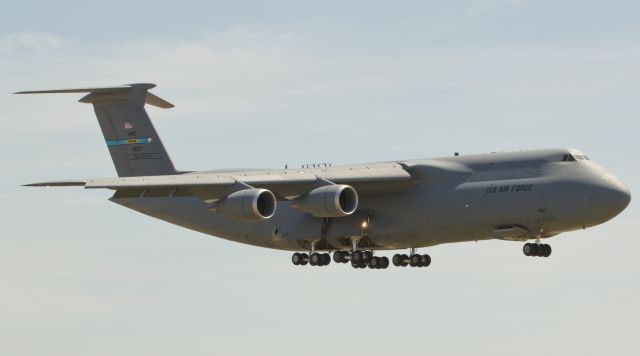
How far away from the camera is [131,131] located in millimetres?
37781

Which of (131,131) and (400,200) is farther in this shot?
(131,131)

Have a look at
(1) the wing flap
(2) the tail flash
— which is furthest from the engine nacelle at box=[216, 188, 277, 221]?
(2) the tail flash

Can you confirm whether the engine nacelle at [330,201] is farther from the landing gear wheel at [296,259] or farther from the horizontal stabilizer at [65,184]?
A: the horizontal stabilizer at [65,184]

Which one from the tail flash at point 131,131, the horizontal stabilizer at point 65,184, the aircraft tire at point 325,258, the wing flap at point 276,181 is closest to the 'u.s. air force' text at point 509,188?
the wing flap at point 276,181

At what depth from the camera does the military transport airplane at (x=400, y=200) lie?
3094 cm

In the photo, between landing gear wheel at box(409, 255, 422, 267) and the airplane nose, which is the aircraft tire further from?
the airplane nose

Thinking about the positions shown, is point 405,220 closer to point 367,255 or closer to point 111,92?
point 367,255

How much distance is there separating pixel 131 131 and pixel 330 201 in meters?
8.65

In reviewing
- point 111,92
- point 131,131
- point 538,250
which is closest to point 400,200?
point 538,250

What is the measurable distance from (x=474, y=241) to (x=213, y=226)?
7.58m

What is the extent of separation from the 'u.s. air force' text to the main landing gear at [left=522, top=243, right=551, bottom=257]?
1535 mm

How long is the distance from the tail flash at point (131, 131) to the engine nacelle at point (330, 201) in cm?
696

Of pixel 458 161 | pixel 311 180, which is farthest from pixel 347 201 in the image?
pixel 458 161

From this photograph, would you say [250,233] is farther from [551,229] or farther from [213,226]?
[551,229]
